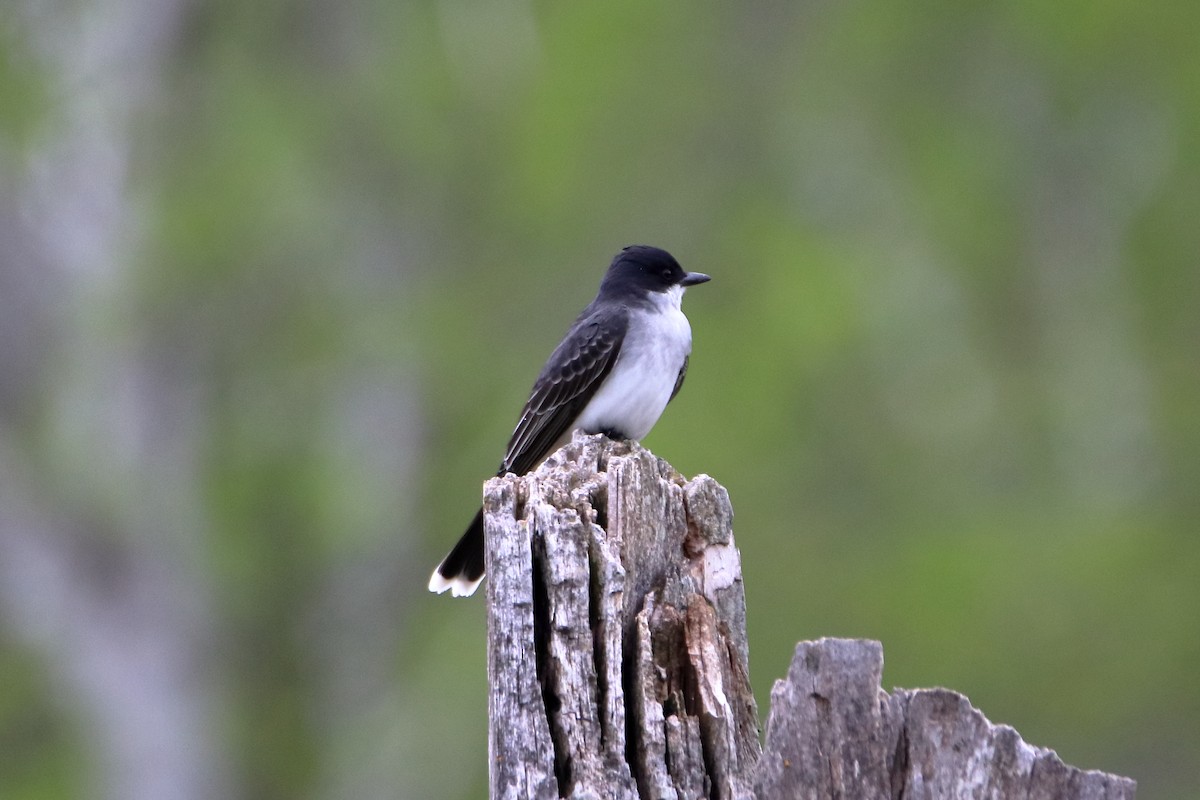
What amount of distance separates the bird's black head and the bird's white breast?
14.0 inches

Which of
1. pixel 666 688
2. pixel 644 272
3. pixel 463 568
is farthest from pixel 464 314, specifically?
pixel 666 688

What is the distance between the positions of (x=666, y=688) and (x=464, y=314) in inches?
449

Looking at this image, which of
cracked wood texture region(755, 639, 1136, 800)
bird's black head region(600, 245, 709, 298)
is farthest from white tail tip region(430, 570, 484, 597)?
cracked wood texture region(755, 639, 1136, 800)

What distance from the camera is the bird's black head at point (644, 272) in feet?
25.2

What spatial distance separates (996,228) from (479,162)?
479 centimetres

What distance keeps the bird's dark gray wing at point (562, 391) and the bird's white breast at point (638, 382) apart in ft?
0.13

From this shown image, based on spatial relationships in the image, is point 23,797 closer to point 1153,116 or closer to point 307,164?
point 307,164

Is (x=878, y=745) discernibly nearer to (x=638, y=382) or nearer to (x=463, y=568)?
(x=463, y=568)

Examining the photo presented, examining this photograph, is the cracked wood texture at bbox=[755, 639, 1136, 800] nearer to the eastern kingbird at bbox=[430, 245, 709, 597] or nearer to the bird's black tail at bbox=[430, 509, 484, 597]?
the bird's black tail at bbox=[430, 509, 484, 597]

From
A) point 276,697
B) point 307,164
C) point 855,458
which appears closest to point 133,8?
point 307,164

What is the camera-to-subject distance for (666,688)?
4242 millimetres

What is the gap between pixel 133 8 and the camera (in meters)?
15.9

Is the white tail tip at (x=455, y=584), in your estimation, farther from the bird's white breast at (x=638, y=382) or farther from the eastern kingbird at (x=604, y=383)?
the bird's white breast at (x=638, y=382)

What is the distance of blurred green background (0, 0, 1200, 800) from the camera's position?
13758mm
